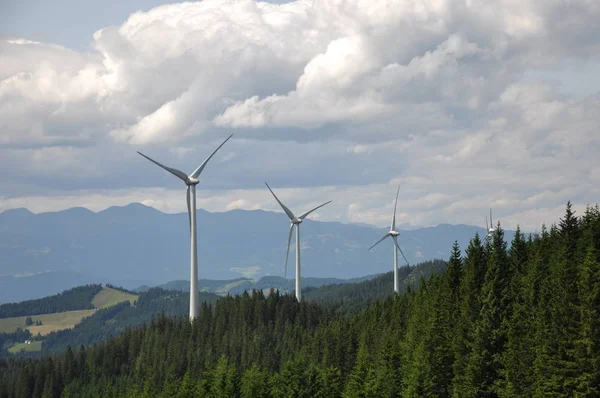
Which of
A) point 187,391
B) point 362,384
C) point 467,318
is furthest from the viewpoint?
point 187,391

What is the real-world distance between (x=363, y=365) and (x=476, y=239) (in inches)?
977

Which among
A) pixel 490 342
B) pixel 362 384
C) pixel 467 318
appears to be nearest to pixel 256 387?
pixel 362 384

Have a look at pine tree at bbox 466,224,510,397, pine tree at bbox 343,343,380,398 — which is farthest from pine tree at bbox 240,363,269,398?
pine tree at bbox 466,224,510,397

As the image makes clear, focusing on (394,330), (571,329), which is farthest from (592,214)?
(571,329)

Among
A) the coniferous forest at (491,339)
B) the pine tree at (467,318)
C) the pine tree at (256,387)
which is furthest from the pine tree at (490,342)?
the pine tree at (256,387)

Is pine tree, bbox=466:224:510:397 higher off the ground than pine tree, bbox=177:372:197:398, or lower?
higher

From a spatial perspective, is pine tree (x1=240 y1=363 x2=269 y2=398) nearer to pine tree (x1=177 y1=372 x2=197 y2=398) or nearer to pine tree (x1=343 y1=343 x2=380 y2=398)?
pine tree (x1=177 y1=372 x2=197 y2=398)

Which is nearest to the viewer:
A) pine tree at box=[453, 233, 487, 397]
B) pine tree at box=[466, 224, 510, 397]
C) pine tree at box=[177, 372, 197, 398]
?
pine tree at box=[466, 224, 510, 397]

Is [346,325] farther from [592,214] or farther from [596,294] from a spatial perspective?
[596,294]

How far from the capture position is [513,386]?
88.9 m

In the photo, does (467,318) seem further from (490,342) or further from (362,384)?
(362,384)

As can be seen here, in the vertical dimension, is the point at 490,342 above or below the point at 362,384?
above

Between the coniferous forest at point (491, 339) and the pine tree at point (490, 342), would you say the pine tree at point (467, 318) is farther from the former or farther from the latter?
the pine tree at point (490, 342)

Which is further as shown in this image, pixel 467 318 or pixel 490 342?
pixel 467 318
